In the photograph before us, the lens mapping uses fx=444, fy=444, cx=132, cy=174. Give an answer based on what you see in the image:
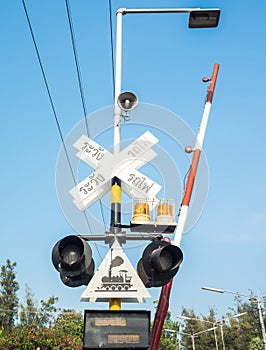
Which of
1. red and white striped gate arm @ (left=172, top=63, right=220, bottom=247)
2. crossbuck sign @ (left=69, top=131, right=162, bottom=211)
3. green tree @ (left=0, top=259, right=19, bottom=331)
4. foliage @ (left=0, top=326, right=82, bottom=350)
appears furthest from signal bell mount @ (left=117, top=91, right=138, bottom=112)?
green tree @ (left=0, top=259, right=19, bottom=331)

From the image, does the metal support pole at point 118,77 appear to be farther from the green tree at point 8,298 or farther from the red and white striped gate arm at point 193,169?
the green tree at point 8,298

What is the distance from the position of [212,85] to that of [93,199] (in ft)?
23.3

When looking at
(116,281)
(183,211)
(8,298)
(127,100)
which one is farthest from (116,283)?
(8,298)

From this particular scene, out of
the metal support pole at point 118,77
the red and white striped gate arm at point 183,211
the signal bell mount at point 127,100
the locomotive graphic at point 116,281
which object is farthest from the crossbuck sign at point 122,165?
the red and white striped gate arm at point 183,211

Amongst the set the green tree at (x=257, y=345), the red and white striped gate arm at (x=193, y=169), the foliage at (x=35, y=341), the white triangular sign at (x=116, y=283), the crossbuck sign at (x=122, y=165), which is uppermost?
the green tree at (x=257, y=345)

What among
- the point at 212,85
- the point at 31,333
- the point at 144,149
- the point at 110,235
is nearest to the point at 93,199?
the point at 110,235

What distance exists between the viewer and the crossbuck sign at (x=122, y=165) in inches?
191

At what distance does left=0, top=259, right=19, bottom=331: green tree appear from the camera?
146 feet

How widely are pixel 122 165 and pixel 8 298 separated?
43457 mm

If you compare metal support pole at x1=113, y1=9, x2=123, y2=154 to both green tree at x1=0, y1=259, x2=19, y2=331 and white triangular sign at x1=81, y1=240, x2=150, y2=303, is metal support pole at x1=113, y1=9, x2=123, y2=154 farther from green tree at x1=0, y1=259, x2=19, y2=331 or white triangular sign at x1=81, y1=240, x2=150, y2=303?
green tree at x1=0, y1=259, x2=19, y2=331

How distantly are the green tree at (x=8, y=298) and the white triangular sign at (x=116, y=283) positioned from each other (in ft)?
139

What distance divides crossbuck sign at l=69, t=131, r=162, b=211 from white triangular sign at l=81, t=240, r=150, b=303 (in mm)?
781

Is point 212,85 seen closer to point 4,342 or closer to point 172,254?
point 172,254

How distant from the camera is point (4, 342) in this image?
1883cm
